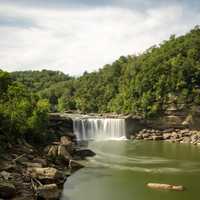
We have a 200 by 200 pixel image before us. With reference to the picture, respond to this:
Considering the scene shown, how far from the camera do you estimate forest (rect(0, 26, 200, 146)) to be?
116 feet

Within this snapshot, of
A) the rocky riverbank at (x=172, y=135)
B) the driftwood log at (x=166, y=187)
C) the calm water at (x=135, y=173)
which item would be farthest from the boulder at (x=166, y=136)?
the driftwood log at (x=166, y=187)

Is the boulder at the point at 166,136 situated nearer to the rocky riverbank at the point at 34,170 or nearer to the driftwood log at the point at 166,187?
the rocky riverbank at the point at 34,170

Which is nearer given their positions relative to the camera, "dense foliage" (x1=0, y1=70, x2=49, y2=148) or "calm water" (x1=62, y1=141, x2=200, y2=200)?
"calm water" (x1=62, y1=141, x2=200, y2=200)

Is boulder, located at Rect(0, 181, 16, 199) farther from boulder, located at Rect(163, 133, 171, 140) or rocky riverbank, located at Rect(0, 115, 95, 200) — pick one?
boulder, located at Rect(163, 133, 171, 140)

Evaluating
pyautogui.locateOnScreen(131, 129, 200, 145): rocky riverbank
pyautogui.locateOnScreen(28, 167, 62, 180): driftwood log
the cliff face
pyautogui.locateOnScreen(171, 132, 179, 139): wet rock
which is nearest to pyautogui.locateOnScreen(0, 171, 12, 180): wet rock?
pyautogui.locateOnScreen(28, 167, 62, 180): driftwood log

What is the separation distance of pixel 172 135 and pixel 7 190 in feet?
107

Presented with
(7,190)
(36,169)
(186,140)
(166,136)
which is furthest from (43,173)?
(166,136)

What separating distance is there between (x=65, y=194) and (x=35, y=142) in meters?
14.0

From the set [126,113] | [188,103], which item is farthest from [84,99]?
[188,103]

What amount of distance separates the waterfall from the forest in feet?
13.8

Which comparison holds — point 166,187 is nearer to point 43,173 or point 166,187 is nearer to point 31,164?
point 43,173

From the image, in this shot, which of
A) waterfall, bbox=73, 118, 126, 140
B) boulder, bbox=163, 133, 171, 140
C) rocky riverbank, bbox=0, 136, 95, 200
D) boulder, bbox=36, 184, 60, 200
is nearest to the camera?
rocky riverbank, bbox=0, 136, 95, 200

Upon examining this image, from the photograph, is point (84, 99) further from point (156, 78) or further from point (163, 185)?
point (163, 185)

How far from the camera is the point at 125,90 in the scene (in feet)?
208
